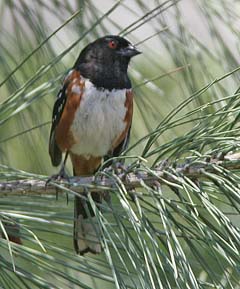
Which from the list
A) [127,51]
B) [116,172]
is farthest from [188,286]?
[127,51]

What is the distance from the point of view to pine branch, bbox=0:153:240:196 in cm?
111

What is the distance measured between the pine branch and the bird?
851 millimetres

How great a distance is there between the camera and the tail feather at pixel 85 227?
1.25m

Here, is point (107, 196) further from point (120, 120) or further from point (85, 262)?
point (120, 120)

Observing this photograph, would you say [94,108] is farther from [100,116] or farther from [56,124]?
[56,124]

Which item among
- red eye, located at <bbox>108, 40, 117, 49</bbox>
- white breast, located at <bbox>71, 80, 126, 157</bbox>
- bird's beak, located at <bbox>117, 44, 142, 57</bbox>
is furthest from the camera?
red eye, located at <bbox>108, 40, 117, 49</bbox>

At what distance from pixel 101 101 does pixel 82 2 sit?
57cm

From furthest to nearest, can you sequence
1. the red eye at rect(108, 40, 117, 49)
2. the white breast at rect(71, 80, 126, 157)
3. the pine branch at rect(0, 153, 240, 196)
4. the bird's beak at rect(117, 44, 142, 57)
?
the red eye at rect(108, 40, 117, 49), the bird's beak at rect(117, 44, 142, 57), the white breast at rect(71, 80, 126, 157), the pine branch at rect(0, 153, 240, 196)

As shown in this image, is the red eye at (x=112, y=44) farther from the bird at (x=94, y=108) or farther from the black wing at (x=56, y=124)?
the black wing at (x=56, y=124)

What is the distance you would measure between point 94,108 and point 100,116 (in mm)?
34

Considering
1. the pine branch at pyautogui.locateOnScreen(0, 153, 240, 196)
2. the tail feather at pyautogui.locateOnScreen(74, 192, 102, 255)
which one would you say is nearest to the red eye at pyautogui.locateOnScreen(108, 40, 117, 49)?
the tail feather at pyautogui.locateOnScreen(74, 192, 102, 255)

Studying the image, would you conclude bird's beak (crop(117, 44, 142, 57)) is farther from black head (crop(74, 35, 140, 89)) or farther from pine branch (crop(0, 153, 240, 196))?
pine branch (crop(0, 153, 240, 196))

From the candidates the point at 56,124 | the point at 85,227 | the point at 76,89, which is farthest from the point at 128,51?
the point at 85,227

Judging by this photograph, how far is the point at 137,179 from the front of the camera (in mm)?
1182
